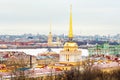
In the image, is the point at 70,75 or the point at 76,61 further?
the point at 76,61


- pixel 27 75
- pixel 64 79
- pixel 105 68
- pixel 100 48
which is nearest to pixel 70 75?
pixel 64 79

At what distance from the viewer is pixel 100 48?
56.9m

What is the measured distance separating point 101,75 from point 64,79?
2.65 meters

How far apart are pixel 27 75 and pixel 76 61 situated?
992 centimetres

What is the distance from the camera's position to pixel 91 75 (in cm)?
2312

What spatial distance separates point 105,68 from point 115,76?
6.50 meters

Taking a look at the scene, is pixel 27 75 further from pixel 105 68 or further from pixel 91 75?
pixel 105 68

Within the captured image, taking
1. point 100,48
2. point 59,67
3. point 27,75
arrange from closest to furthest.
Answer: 1. point 27,75
2. point 59,67
3. point 100,48

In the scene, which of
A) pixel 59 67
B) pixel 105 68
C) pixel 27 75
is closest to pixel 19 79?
pixel 27 75

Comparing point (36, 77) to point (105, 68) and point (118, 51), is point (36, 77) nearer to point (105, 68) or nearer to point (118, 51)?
point (105, 68)

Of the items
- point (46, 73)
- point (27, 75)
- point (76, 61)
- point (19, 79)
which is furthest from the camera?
point (76, 61)

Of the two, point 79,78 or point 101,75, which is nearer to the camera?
point 79,78

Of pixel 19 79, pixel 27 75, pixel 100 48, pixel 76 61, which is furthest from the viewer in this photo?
pixel 100 48

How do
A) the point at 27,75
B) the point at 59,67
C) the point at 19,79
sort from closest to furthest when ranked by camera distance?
1. the point at 19,79
2. the point at 27,75
3. the point at 59,67
